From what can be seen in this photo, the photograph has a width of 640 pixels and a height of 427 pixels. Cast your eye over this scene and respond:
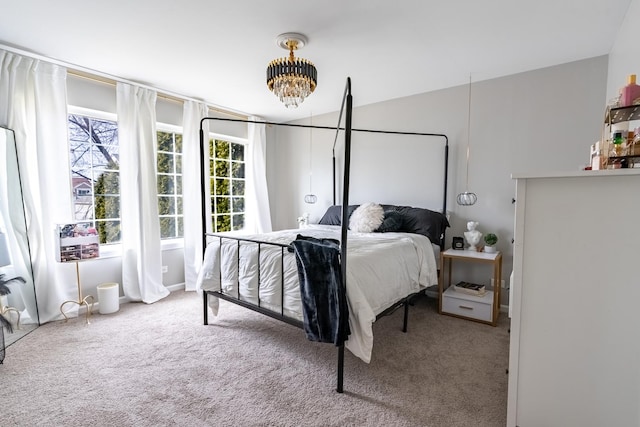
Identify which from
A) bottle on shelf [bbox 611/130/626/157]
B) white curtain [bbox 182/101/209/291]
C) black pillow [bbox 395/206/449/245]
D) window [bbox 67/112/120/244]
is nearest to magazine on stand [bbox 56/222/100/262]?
window [bbox 67/112/120/244]

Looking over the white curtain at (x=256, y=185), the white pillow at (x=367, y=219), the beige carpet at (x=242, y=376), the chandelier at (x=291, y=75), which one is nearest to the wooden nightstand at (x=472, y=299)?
the beige carpet at (x=242, y=376)

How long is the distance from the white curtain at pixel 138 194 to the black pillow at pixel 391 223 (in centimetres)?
257

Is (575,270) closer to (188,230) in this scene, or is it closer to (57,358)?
(57,358)

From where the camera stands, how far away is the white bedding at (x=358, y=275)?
1839 millimetres

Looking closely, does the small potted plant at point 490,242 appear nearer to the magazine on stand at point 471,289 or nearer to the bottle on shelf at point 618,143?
the magazine on stand at point 471,289

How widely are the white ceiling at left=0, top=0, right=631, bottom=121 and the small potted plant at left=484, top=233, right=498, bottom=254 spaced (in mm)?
1640

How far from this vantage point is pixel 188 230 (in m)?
3.88

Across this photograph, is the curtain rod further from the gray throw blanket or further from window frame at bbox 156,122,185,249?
the gray throw blanket

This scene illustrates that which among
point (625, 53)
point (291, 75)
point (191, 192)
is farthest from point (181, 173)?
point (625, 53)

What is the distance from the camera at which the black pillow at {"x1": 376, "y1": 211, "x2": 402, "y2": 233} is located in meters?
3.23

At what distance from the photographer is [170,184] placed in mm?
3898

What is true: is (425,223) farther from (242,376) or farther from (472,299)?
(242,376)

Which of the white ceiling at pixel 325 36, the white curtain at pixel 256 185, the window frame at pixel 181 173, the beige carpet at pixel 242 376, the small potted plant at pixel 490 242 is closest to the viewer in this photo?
the beige carpet at pixel 242 376

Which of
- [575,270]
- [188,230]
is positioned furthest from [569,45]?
[188,230]
